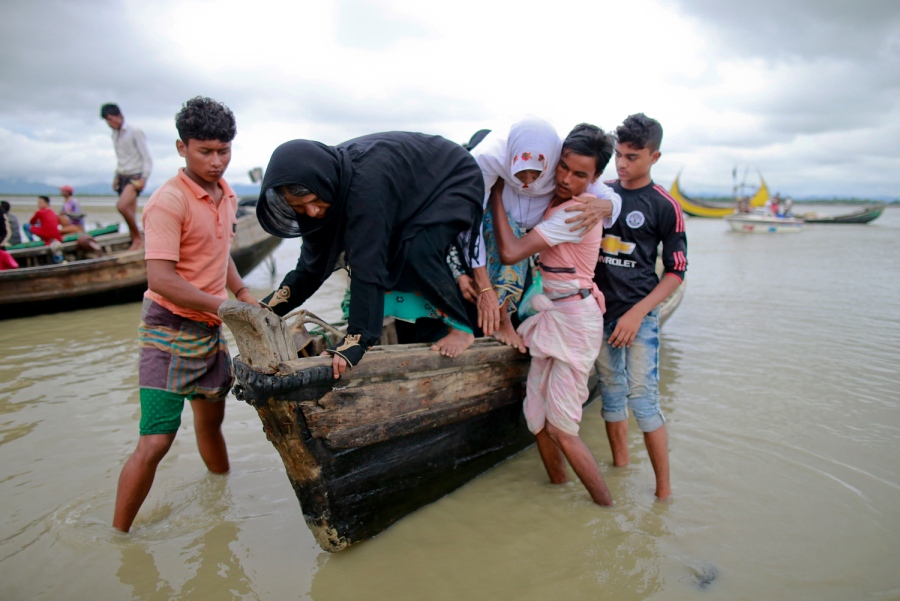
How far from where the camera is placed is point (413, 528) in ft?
8.82

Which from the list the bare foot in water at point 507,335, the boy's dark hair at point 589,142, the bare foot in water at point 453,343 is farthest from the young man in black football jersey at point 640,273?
the bare foot in water at point 453,343

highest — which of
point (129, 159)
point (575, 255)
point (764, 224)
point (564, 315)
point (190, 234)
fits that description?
point (129, 159)

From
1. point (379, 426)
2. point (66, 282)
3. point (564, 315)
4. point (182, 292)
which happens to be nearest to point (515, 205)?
point (564, 315)

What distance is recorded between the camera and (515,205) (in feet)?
9.44

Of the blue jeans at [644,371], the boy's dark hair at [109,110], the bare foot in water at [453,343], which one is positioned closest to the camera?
the bare foot in water at [453,343]

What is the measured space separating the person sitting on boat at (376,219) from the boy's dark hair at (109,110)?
18.1ft

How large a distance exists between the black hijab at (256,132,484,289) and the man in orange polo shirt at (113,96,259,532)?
1.43 ft

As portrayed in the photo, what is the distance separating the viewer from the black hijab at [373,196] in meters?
2.00

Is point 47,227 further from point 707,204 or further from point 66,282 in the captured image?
point 707,204

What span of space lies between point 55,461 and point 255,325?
2.49 metres

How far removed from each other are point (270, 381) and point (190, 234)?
95 cm

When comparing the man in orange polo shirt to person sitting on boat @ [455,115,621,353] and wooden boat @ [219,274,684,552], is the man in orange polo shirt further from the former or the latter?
person sitting on boat @ [455,115,621,353]

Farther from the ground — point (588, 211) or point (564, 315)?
point (588, 211)

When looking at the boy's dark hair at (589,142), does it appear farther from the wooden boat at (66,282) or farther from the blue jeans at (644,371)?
the wooden boat at (66,282)
